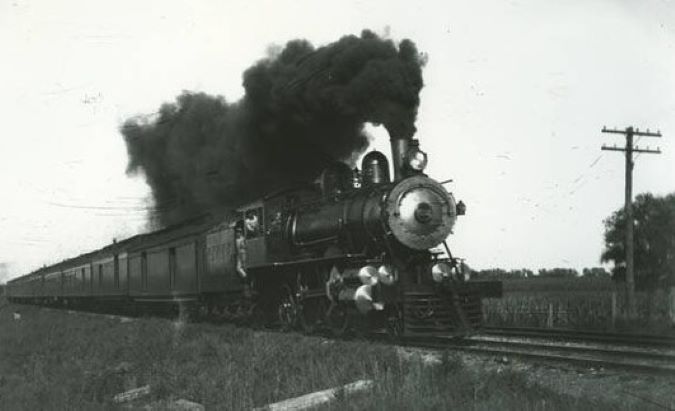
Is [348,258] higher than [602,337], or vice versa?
[348,258]

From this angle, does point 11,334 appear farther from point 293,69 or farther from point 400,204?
point 400,204

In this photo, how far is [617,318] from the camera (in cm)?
1795

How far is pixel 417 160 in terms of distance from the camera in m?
13.7

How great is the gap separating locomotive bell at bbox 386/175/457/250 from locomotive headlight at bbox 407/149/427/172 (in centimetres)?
25

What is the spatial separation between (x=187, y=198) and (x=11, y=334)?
1422 centimetres

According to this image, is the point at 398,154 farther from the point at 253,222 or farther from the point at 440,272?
the point at 253,222

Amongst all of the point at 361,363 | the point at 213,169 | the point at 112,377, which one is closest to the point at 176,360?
the point at 112,377

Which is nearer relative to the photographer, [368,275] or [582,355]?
[582,355]

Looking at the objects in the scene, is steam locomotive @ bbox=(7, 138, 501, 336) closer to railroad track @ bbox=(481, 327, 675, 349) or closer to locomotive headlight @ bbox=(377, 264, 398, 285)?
locomotive headlight @ bbox=(377, 264, 398, 285)

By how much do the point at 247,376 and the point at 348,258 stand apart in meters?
4.84

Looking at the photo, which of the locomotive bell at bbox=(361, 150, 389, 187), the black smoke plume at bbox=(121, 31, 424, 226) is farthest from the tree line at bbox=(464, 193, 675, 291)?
the locomotive bell at bbox=(361, 150, 389, 187)

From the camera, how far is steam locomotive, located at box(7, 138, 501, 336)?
1273cm

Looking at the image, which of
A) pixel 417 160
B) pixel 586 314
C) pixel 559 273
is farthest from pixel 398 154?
pixel 559 273

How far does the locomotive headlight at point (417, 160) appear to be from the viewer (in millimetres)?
13577
